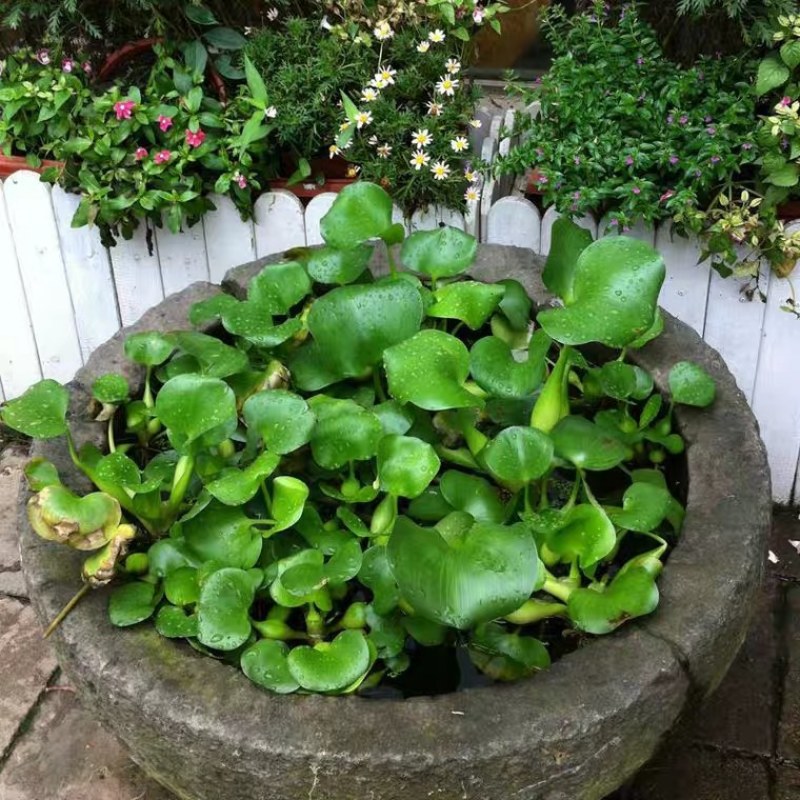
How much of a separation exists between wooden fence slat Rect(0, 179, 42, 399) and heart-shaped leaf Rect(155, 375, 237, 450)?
132 centimetres

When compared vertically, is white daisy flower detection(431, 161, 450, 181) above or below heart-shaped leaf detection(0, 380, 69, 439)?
above

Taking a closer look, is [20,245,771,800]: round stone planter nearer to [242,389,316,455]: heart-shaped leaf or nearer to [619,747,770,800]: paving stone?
[242,389,316,455]: heart-shaped leaf

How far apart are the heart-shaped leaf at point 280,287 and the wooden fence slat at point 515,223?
66cm

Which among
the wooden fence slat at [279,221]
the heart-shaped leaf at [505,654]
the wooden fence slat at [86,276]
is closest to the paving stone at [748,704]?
the heart-shaped leaf at [505,654]

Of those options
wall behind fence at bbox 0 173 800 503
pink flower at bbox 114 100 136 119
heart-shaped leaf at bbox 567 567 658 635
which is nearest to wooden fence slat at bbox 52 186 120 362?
wall behind fence at bbox 0 173 800 503

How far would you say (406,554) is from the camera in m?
1.48

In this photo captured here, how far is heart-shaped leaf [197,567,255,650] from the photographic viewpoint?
61.2 inches

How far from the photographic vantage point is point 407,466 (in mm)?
1664

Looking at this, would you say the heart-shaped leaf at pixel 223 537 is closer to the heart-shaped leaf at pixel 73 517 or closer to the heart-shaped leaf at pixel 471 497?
the heart-shaped leaf at pixel 73 517

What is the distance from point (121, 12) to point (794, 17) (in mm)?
1663

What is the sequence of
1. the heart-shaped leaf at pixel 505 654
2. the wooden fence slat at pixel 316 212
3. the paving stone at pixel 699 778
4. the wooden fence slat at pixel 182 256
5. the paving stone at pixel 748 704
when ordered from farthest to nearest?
the wooden fence slat at pixel 182 256
the wooden fence slat at pixel 316 212
the paving stone at pixel 748 704
the paving stone at pixel 699 778
the heart-shaped leaf at pixel 505 654

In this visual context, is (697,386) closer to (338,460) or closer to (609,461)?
(609,461)

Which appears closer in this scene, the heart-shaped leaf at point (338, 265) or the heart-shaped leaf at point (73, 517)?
the heart-shaped leaf at point (73, 517)

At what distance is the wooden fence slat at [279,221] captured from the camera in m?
2.58
